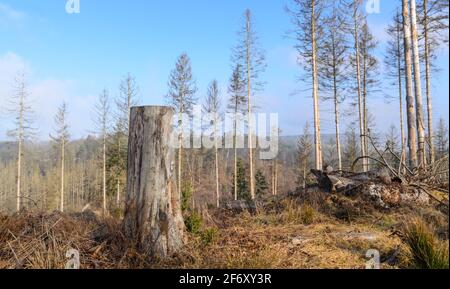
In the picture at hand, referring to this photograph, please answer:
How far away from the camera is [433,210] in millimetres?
5359

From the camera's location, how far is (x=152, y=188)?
3.95 meters

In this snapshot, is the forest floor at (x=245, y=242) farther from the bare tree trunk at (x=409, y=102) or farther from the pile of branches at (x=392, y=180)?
the bare tree trunk at (x=409, y=102)

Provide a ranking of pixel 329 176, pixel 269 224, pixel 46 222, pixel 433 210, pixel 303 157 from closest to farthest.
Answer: pixel 46 222
pixel 433 210
pixel 269 224
pixel 329 176
pixel 303 157

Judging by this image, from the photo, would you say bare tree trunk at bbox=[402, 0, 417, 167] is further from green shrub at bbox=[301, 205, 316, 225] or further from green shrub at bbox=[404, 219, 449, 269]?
green shrub at bbox=[404, 219, 449, 269]

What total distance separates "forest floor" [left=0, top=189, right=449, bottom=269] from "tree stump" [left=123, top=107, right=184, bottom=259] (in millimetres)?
167

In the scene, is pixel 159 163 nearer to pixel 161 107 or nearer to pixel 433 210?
pixel 161 107

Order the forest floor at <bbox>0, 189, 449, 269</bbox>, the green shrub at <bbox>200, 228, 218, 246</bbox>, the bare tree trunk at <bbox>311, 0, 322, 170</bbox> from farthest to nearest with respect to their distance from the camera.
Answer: the bare tree trunk at <bbox>311, 0, 322, 170</bbox>, the green shrub at <bbox>200, 228, 218, 246</bbox>, the forest floor at <bbox>0, 189, 449, 269</bbox>

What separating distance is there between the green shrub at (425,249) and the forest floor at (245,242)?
38 mm

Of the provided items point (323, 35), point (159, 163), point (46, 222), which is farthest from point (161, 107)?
point (323, 35)

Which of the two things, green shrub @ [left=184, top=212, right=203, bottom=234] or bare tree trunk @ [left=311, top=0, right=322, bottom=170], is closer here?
green shrub @ [left=184, top=212, right=203, bottom=234]

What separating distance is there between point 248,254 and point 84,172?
66.5 m

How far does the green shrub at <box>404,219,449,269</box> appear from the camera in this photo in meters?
3.41

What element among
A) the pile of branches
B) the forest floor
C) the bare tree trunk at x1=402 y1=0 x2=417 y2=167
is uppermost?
the bare tree trunk at x1=402 y1=0 x2=417 y2=167

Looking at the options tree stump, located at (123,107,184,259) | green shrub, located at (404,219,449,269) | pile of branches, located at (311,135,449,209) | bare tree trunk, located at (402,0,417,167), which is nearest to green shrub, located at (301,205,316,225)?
pile of branches, located at (311,135,449,209)
